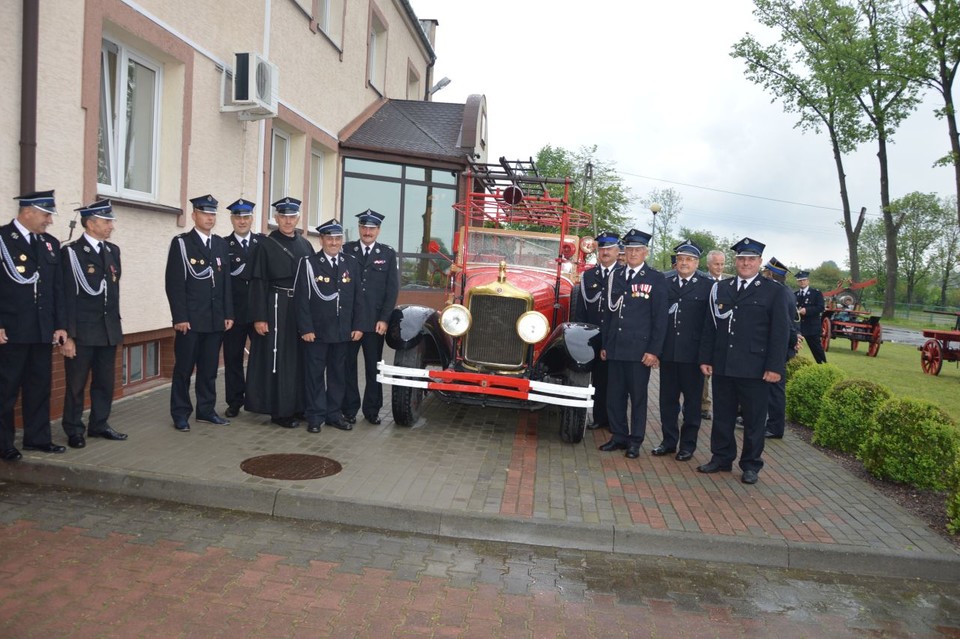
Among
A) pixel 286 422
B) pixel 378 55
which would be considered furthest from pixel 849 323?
pixel 286 422

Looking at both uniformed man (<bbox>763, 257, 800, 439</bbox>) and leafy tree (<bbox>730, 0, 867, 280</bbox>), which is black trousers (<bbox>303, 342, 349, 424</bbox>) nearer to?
uniformed man (<bbox>763, 257, 800, 439</bbox>)

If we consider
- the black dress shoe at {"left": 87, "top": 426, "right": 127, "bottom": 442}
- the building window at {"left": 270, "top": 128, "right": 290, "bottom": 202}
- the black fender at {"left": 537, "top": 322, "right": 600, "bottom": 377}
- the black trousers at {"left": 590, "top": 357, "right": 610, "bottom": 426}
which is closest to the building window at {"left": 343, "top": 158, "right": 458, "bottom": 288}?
the building window at {"left": 270, "top": 128, "right": 290, "bottom": 202}

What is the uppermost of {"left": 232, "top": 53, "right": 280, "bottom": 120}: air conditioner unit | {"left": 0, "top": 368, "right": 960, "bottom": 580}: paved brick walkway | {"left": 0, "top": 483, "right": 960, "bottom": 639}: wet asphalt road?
{"left": 232, "top": 53, "right": 280, "bottom": 120}: air conditioner unit

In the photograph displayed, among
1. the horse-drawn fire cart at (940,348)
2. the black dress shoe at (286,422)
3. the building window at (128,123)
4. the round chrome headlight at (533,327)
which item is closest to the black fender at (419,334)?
the round chrome headlight at (533,327)

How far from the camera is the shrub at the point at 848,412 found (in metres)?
6.33

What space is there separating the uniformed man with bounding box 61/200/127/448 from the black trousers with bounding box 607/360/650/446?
4069 mm

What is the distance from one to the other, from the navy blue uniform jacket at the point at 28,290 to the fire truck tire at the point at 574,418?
4073 millimetres

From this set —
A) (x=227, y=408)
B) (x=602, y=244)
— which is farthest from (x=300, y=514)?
(x=602, y=244)

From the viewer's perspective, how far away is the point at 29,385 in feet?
16.1

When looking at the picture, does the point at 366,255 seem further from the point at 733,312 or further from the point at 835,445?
the point at 835,445

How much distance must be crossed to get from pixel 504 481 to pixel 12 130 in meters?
4.46

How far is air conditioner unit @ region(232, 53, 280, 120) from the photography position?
7.84 metres

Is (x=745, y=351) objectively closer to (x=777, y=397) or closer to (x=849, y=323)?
(x=777, y=397)

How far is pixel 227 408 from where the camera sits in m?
6.60
